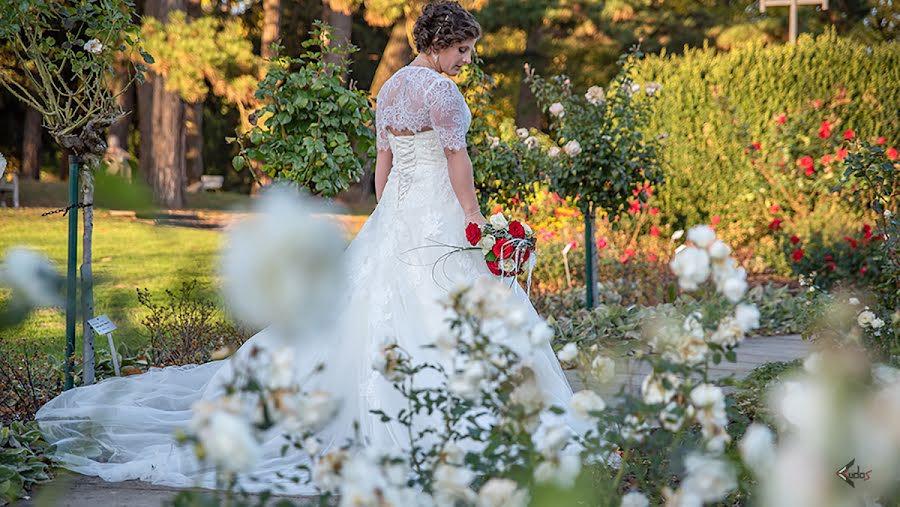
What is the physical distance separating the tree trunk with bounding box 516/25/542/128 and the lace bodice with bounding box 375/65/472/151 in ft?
51.1

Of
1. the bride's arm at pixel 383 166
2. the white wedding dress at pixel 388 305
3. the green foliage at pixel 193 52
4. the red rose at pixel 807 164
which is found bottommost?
the white wedding dress at pixel 388 305

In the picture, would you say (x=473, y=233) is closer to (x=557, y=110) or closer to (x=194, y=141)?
(x=557, y=110)

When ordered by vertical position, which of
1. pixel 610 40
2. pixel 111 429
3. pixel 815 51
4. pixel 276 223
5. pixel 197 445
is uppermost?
pixel 610 40

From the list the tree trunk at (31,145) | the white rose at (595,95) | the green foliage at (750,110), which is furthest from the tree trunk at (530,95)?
the white rose at (595,95)

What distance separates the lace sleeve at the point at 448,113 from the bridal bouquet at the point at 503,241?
330mm

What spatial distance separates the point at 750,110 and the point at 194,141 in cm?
1373

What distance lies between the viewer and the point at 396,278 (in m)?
3.46

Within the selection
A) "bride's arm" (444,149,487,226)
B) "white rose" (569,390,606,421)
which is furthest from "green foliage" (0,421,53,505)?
"white rose" (569,390,606,421)

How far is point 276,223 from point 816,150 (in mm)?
8640

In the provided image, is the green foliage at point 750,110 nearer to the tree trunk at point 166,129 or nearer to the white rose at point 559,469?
the tree trunk at point 166,129

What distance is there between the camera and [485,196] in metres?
5.77

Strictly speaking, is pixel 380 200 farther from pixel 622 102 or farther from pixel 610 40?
pixel 610 40

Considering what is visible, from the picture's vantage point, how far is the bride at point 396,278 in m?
3.27

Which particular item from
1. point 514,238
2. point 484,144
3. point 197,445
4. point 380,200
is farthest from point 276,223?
point 484,144
